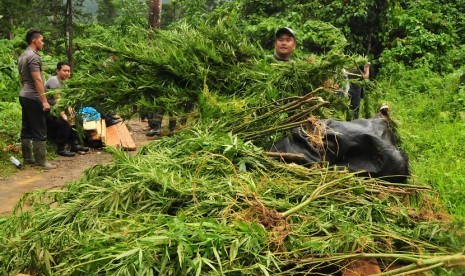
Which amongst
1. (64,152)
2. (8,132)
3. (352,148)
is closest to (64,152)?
(64,152)

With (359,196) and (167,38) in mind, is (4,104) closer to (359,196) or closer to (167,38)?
(167,38)

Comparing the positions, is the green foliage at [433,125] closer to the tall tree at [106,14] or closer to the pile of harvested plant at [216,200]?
the pile of harvested plant at [216,200]

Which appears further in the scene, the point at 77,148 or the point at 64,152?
the point at 77,148

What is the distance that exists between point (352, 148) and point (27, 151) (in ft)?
15.1

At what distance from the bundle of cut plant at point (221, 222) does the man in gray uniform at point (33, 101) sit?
336 cm

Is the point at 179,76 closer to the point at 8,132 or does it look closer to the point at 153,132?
the point at 8,132

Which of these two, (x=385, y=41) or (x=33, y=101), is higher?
(x=385, y=41)

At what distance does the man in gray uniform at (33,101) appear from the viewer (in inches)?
218

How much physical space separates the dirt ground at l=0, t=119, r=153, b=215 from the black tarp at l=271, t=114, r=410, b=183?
7.85 ft

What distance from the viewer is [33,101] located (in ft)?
18.6

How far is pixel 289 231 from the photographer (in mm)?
1904

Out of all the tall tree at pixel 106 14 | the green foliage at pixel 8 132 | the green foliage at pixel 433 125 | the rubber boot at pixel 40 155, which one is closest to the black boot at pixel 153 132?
the green foliage at pixel 8 132

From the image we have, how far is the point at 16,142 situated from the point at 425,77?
7.71 meters

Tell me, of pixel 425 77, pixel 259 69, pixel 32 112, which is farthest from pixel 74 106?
pixel 425 77
